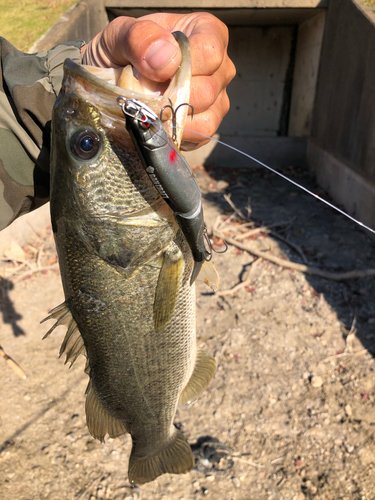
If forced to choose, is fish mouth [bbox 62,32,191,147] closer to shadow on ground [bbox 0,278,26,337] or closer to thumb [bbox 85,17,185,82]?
thumb [bbox 85,17,185,82]

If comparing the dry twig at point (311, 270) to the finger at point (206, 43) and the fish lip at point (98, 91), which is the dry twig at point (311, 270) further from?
the fish lip at point (98, 91)

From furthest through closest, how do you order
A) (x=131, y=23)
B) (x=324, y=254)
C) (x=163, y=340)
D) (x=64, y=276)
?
1. (x=324, y=254)
2. (x=163, y=340)
3. (x=64, y=276)
4. (x=131, y=23)

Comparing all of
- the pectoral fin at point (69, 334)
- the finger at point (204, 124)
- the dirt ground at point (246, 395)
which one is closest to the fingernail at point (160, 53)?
the finger at point (204, 124)

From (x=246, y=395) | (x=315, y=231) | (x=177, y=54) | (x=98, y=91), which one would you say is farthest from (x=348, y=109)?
(x=98, y=91)

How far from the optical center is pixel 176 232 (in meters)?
1.59

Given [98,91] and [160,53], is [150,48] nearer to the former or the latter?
[160,53]

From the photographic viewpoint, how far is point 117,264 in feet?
5.11

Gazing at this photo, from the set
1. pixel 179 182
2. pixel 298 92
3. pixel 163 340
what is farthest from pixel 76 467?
pixel 298 92

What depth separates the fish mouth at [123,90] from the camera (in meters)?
1.29

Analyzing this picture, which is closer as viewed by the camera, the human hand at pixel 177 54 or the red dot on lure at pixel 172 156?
the red dot on lure at pixel 172 156

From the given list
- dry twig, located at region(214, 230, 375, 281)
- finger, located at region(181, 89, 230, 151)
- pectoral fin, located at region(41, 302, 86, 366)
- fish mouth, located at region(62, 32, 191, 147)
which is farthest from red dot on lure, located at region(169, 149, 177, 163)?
dry twig, located at region(214, 230, 375, 281)

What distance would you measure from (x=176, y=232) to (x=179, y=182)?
1.12ft

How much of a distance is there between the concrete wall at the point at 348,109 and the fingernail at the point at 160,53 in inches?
214

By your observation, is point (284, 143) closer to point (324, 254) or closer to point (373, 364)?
point (324, 254)
